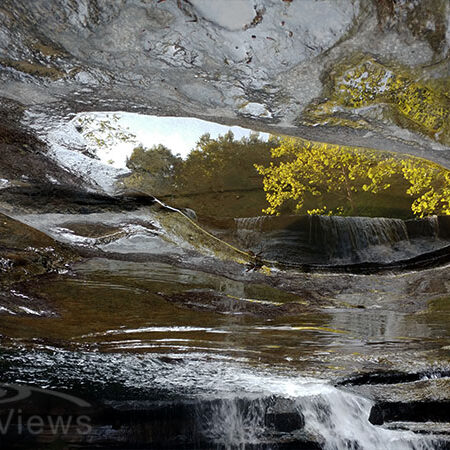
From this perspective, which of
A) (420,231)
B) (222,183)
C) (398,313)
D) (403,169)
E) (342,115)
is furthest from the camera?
(420,231)

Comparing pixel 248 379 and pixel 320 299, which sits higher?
pixel 320 299

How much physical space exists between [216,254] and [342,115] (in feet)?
10.3

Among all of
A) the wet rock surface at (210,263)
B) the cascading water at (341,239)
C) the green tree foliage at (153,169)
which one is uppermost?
the green tree foliage at (153,169)

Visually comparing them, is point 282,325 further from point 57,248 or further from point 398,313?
point 57,248

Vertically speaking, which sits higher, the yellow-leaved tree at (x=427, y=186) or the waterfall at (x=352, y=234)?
the yellow-leaved tree at (x=427, y=186)

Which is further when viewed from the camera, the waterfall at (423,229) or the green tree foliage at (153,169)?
the waterfall at (423,229)

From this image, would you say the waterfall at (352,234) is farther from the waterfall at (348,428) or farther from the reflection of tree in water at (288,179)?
the waterfall at (348,428)

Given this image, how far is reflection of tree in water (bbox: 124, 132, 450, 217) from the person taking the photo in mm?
5438

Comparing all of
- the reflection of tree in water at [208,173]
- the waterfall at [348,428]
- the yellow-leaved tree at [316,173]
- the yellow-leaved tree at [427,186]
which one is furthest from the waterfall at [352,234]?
the waterfall at [348,428]

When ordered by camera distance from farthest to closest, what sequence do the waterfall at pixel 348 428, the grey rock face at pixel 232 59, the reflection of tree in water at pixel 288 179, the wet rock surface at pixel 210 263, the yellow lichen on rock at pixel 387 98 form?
the reflection of tree in water at pixel 288 179, the waterfall at pixel 348 428, the yellow lichen on rock at pixel 387 98, the wet rock surface at pixel 210 263, the grey rock face at pixel 232 59

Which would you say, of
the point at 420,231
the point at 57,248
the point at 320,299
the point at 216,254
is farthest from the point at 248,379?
the point at 420,231

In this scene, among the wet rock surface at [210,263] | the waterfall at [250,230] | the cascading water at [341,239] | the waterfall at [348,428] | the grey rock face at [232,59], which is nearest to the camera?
the grey rock face at [232,59]

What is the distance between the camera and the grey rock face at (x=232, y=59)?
302 centimetres

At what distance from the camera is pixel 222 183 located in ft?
19.6
